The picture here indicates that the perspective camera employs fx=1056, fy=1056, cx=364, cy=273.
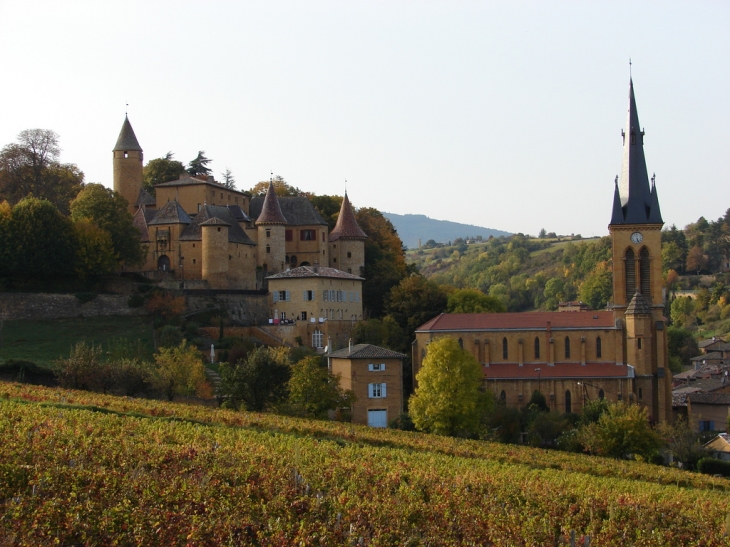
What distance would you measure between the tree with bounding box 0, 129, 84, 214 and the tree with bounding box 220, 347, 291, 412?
33700mm

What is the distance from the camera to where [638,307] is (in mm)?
63781

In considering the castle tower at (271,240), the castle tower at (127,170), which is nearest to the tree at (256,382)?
the castle tower at (271,240)

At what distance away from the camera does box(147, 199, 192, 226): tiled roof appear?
75.2m

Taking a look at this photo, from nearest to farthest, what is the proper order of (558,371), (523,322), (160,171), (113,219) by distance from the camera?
1. (558,371)
2. (523,322)
3. (113,219)
4. (160,171)

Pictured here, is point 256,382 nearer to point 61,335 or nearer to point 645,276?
point 61,335

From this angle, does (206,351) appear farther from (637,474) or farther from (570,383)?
(637,474)

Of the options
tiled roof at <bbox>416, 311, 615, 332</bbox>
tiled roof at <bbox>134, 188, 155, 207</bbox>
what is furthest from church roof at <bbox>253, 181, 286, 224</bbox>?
tiled roof at <bbox>416, 311, 615, 332</bbox>

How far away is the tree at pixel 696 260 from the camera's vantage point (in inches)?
5787

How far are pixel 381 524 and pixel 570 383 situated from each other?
41.1 m

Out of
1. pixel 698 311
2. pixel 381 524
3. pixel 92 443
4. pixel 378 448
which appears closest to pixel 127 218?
pixel 378 448

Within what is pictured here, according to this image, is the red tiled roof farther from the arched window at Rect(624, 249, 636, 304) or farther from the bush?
the bush

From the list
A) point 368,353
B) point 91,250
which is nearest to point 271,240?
point 91,250

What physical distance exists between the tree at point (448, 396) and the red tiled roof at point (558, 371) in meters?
7.65

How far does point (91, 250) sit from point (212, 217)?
9.19 m
